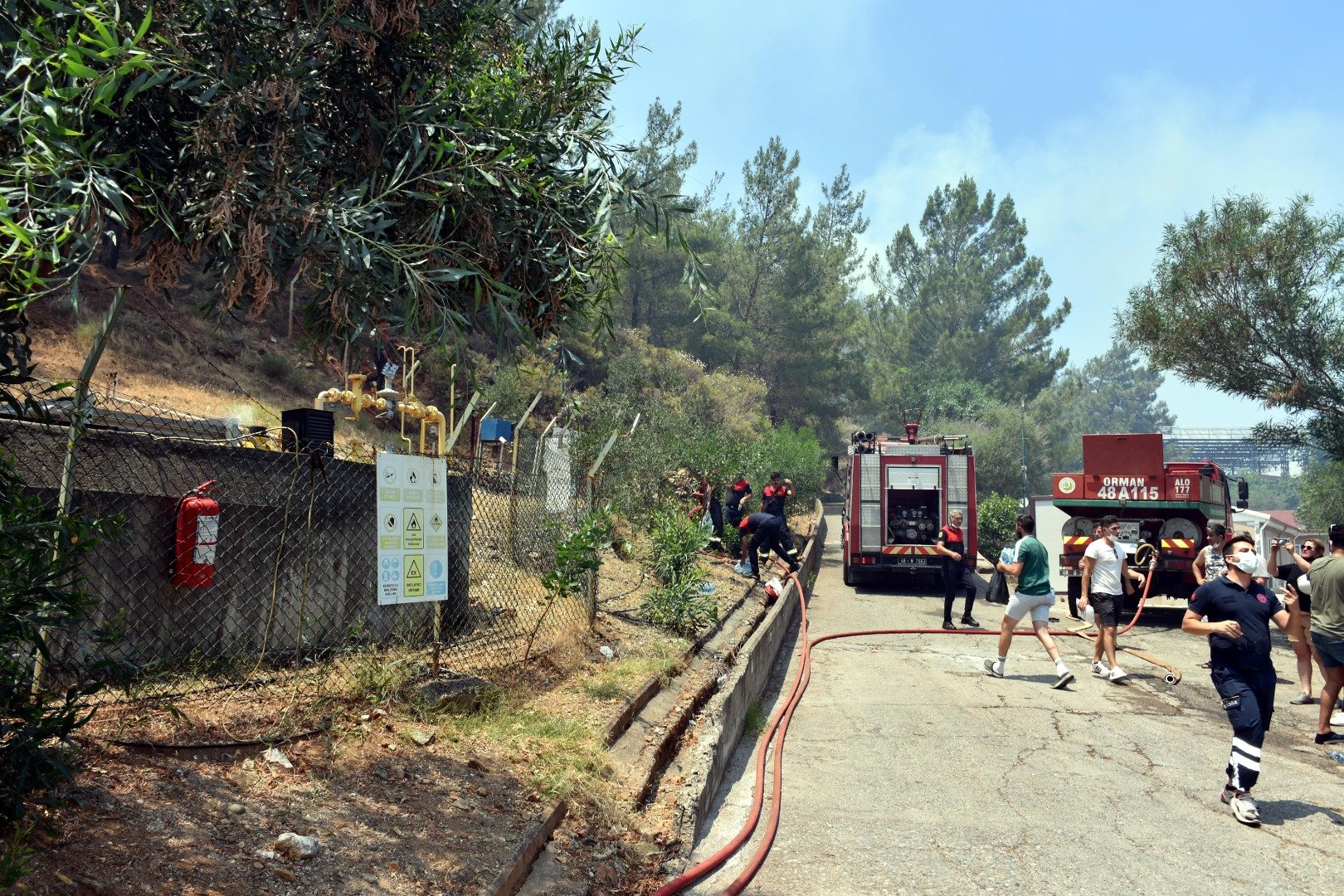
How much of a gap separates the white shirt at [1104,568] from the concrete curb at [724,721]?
143 inches

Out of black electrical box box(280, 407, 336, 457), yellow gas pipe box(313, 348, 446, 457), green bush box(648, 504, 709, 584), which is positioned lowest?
green bush box(648, 504, 709, 584)

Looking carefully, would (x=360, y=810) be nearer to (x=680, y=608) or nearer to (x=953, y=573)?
(x=680, y=608)

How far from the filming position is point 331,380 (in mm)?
26125

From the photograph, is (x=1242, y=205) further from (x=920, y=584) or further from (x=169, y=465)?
(x=169, y=465)

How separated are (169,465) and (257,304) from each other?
1881mm

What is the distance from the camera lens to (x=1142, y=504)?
57.8ft

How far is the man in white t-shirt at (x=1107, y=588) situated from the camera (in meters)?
11.0

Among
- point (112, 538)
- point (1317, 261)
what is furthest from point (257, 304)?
point (1317, 261)

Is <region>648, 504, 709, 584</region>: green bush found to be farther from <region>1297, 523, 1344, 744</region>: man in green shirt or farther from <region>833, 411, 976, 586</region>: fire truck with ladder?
<region>833, 411, 976, 586</region>: fire truck with ladder

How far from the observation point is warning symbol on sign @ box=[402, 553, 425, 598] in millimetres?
6602

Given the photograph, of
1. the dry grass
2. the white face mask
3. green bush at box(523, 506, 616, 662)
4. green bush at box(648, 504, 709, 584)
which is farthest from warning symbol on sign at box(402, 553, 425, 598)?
the dry grass

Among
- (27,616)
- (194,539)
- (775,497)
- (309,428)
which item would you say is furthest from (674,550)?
(27,616)

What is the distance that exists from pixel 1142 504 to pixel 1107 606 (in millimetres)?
7498

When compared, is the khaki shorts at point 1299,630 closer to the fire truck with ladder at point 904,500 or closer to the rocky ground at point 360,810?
the rocky ground at point 360,810
